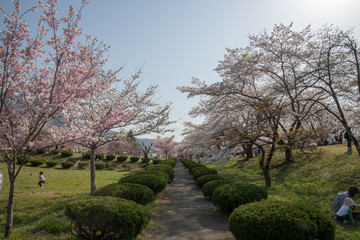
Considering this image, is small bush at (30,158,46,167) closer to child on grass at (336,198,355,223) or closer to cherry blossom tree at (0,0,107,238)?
cherry blossom tree at (0,0,107,238)

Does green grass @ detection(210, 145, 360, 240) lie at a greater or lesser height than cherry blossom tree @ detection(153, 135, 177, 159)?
lesser

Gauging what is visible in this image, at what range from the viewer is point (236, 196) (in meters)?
6.43

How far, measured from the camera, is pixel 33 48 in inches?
204

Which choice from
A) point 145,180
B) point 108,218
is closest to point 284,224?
point 108,218

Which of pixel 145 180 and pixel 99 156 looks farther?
pixel 99 156

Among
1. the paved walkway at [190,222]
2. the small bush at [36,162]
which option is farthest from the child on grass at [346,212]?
the small bush at [36,162]

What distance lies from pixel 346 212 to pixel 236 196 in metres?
2.69

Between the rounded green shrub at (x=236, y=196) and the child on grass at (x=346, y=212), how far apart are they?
1.93m

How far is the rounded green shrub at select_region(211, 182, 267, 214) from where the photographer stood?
6.40 m

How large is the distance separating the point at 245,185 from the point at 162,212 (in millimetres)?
3017

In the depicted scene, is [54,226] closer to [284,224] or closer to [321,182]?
[284,224]

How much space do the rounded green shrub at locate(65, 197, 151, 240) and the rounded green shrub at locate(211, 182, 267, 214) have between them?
9.48ft

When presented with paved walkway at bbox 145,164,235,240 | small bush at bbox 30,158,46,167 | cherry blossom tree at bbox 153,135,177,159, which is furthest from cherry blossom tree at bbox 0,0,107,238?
cherry blossom tree at bbox 153,135,177,159

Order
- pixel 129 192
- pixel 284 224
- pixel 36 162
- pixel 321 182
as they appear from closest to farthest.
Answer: pixel 284 224
pixel 129 192
pixel 321 182
pixel 36 162
